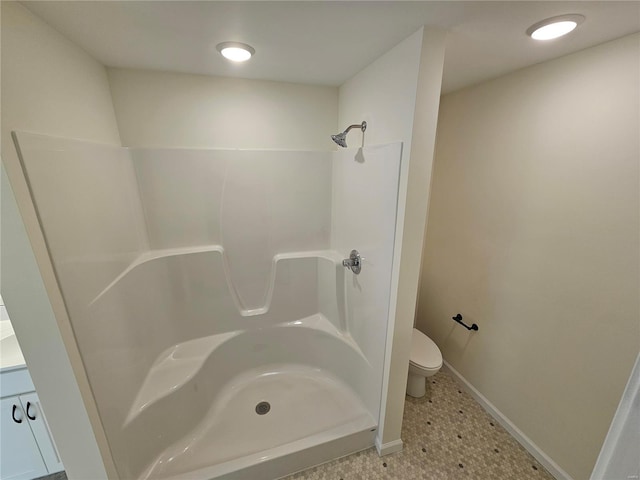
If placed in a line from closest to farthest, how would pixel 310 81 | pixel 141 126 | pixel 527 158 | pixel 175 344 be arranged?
pixel 527 158 → pixel 141 126 → pixel 310 81 → pixel 175 344

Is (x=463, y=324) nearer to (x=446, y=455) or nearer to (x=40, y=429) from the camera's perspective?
(x=446, y=455)

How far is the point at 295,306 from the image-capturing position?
218cm

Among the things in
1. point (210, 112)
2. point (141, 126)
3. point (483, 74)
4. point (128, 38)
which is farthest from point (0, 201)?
point (483, 74)

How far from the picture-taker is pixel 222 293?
1.96 m

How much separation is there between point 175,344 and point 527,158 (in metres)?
2.56

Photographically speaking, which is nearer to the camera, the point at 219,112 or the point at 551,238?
the point at 551,238

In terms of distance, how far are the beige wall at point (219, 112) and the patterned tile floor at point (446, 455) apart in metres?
2.04

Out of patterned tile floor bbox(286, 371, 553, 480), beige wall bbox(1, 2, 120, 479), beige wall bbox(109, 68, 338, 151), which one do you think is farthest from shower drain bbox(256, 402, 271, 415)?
beige wall bbox(109, 68, 338, 151)

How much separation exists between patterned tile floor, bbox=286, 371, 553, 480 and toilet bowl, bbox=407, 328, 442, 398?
13cm

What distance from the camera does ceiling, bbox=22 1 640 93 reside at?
87 centimetres

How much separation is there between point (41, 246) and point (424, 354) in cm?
212

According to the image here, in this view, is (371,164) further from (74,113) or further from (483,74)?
(74,113)

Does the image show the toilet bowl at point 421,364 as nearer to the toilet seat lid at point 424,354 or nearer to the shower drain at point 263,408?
the toilet seat lid at point 424,354

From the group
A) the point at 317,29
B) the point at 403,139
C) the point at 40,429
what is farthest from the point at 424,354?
the point at 40,429
